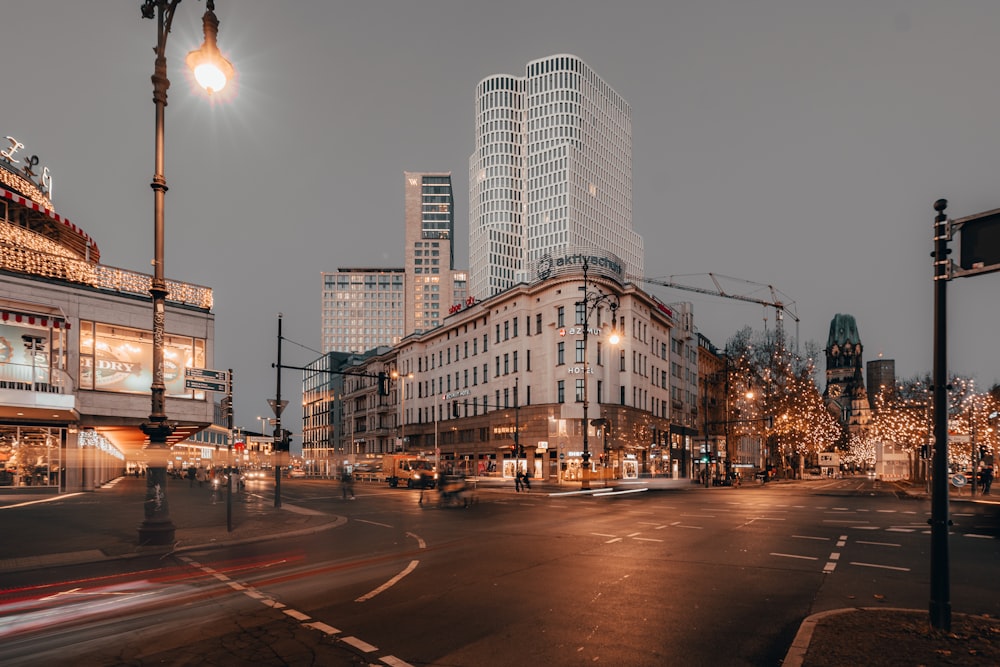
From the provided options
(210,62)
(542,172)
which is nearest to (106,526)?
(210,62)

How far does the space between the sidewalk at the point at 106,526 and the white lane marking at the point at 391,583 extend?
6125 millimetres

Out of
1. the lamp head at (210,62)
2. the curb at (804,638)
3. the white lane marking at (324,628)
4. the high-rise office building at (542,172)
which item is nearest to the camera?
the curb at (804,638)

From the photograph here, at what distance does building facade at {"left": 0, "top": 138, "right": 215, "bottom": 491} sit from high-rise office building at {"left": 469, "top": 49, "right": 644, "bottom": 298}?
469ft

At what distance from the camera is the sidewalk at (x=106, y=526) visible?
1392 centimetres

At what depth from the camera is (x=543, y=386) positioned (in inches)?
2486

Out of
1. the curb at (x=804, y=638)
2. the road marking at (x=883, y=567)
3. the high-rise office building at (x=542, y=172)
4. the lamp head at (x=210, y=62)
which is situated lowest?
the road marking at (x=883, y=567)

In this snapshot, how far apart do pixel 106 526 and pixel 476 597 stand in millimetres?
14253

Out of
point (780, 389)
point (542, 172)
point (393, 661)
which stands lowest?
point (393, 661)

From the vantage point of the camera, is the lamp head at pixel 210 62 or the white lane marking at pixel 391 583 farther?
the lamp head at pixel 210 62

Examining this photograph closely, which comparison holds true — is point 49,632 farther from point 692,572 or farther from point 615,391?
point 615,391

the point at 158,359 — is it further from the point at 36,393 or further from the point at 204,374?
the point at 36,393

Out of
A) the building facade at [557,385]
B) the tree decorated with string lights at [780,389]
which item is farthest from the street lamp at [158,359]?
the tree decorated with string lights at [780,389]

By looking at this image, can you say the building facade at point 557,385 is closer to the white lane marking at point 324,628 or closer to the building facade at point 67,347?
the building facade at point 67,347

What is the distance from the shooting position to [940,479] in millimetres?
7457
